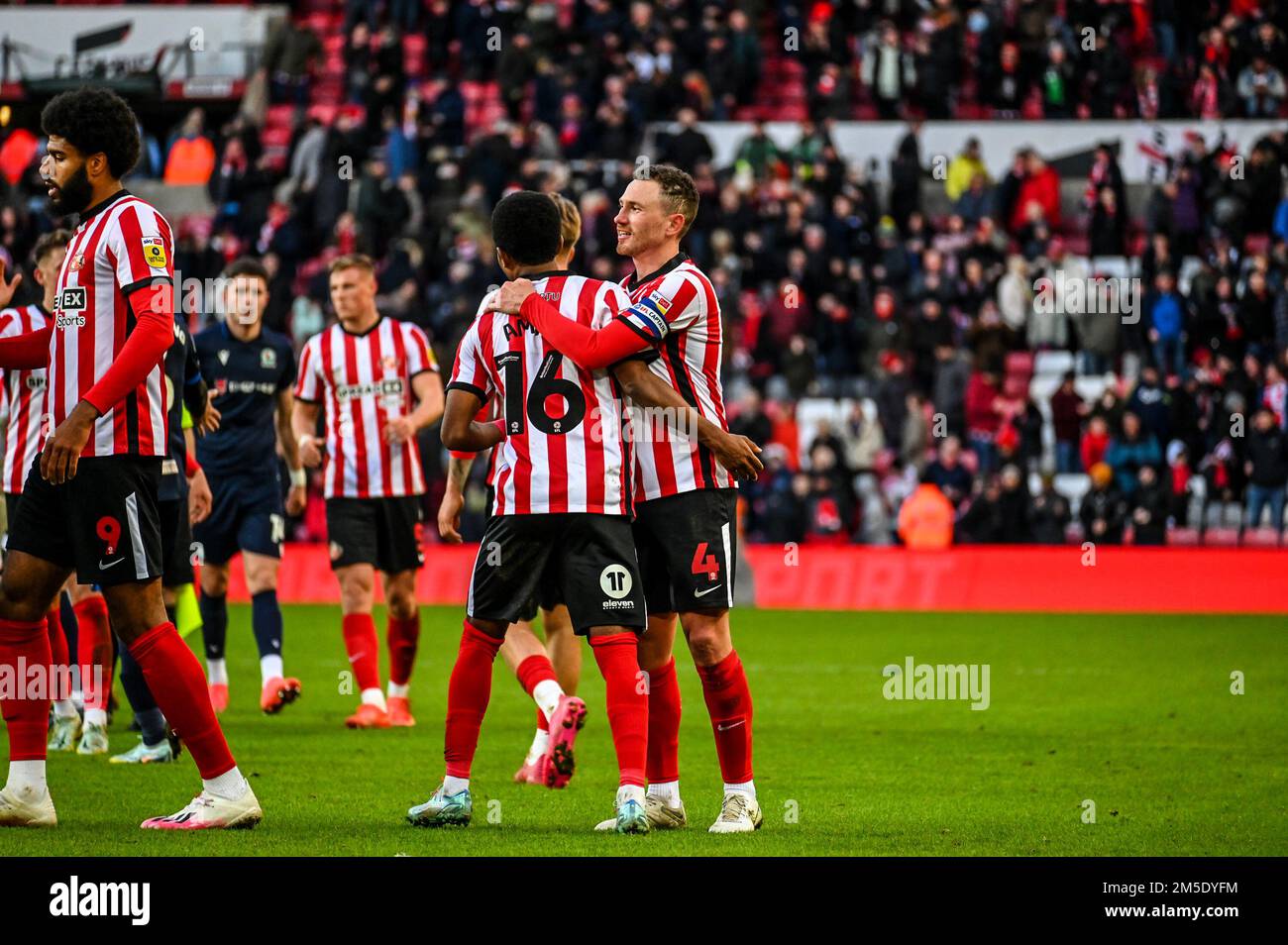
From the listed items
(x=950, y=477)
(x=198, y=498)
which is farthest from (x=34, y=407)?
(x=950, y=477)

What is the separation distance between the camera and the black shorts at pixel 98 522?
6.41m

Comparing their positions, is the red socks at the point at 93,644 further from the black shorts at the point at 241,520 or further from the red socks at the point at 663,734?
the red socks at the point at 663,734

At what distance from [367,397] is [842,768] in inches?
140

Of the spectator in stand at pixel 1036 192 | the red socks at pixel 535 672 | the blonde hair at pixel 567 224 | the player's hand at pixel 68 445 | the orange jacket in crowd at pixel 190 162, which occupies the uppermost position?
the orange jacket in crowd at pixel 190 162

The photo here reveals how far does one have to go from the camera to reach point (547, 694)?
8.09 meters

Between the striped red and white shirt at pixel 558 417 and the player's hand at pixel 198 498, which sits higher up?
the striped red and white shirt at pixel 558 417

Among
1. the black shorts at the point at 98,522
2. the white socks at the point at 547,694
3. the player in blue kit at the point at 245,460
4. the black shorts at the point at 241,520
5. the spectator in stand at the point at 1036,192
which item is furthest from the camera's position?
the spectator in stand at the point at 1036,192

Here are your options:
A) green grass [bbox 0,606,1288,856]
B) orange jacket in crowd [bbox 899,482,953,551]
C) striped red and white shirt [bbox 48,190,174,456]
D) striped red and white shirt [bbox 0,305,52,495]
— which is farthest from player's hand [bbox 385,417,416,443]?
orange jacket in crowd [bbox 899,482,953,551]

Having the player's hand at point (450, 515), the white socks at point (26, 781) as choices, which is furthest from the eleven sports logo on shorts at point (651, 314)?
the white socks at point (26, 781)

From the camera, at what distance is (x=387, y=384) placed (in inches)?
422

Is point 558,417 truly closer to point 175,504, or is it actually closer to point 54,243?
point 175,504

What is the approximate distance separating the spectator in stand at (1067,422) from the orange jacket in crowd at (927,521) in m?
2.38

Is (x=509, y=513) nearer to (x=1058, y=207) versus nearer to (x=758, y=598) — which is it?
(x=758, y=598)
